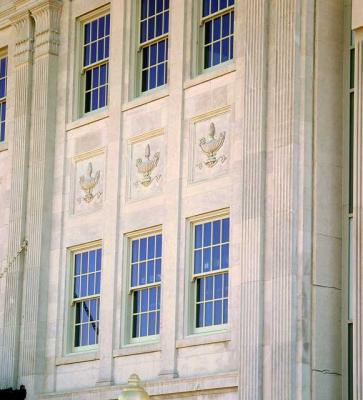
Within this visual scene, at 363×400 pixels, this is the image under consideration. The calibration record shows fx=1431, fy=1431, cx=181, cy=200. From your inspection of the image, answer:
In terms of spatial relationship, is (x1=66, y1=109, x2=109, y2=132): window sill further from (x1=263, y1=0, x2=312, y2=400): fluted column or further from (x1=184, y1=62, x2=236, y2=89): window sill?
(x1=263, y1=0, x2=312, y2=400): fluted column

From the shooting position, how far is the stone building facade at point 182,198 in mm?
25031

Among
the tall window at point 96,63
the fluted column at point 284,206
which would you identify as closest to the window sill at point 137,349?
the fluted column at point 284,206

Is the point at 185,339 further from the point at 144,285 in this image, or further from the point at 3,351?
the point at 3,351

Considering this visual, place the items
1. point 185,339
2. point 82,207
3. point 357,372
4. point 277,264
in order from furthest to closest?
point 82,207
point 185,339
point 277,264
point 357,372

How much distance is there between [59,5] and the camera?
106 ft

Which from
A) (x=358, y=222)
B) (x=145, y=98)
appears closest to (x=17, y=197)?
(x=145, y=98)

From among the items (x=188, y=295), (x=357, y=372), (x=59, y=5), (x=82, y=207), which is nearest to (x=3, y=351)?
(x=82, y=207)

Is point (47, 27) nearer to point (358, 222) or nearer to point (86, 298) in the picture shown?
point (86, 298)

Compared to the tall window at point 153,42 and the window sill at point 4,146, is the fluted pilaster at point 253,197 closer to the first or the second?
the tall window at point 153,42

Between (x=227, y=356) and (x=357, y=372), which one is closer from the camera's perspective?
(x=357, y=372)

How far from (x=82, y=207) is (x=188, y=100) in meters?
3.88

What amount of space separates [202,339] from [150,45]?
6.81 m

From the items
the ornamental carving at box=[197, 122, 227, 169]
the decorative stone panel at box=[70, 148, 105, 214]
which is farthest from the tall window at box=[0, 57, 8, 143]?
the ornamental carving at box=[197, 122, 227, 169]

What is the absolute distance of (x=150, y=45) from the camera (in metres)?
30.1
